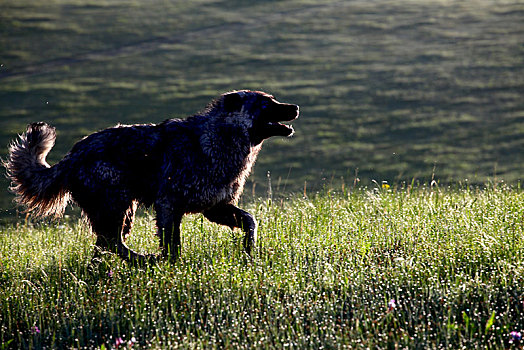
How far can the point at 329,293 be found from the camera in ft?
19.2

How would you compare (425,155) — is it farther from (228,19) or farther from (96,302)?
(228,19)

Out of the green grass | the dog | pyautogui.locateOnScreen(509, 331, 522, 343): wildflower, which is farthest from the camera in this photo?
the dog

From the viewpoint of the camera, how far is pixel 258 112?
724 cm

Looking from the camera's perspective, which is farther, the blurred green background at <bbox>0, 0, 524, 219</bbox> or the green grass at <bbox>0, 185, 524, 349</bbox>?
the blurred green background at <bbox>0, 0, 524, 219</bbox>

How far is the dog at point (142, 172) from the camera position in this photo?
6.65 m

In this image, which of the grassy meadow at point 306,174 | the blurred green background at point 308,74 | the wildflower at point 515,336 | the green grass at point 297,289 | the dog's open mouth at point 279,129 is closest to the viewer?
the wildflower at point 515,336

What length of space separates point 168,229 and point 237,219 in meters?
0.94

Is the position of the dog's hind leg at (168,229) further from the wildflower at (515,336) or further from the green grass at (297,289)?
the wildflower at (515,336)

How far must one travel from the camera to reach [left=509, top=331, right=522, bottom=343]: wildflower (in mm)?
4633

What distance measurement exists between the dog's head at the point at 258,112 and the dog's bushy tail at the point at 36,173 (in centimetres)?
215

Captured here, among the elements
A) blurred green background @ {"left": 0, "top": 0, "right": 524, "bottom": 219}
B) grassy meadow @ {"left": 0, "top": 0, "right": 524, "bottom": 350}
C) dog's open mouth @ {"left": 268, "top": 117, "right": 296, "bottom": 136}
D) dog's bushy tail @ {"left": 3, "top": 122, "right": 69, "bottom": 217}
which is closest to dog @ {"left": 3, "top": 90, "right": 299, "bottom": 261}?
dog's bushy tail @ {"left": 3, "top": 122, "right": 69, "bottom": 217}

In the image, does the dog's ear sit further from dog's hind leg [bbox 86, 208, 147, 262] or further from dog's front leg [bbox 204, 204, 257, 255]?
dog's hind leg [bbox 86, 208, 147, 262]

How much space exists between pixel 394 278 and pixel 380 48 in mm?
21556

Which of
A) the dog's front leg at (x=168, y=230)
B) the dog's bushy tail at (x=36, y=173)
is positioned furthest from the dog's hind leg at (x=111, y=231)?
the dog's bushy tail at (x=36, y=173)
